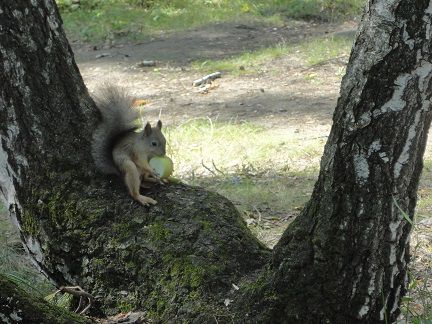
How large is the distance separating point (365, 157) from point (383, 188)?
13cm

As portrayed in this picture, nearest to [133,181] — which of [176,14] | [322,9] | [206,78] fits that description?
[206,78]

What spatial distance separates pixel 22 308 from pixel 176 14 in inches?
362

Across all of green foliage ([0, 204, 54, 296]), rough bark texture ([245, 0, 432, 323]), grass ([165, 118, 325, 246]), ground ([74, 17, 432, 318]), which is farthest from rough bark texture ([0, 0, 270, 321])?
grass ([165, 118, 325, 246])

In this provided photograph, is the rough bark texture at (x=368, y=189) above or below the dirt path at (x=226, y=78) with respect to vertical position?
above

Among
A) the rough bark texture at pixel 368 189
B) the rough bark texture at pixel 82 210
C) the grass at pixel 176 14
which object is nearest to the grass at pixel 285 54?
the grass at pixel 176 14

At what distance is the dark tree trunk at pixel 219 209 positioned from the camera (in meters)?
2.46

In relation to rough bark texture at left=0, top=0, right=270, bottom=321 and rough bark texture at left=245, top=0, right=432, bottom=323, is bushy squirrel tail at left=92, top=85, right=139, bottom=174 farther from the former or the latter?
rough bark texture at left=245, top=0, right=432, bottom=323

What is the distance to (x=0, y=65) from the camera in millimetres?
3207

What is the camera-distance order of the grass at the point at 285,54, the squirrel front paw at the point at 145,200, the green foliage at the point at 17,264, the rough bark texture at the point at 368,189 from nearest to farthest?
the rough bark texture at the point at 368,189 → the squirrel front paw at the point at 145,200 → the green foliage at the point at 17,264 → the grass at the point at 285,54

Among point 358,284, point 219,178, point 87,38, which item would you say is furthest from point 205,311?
point 87,38

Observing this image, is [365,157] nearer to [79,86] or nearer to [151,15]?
[79,86]

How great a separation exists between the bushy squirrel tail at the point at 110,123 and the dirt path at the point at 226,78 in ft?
10.8

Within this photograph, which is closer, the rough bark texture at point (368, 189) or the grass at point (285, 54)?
the rough bark texture at point (368, 189)

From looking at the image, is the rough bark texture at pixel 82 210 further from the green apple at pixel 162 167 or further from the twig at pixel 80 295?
the green apple at pixel 162 167
